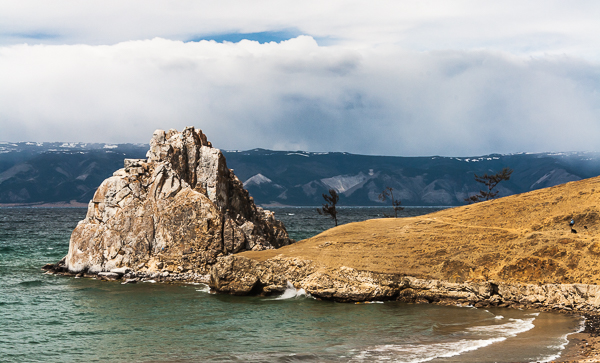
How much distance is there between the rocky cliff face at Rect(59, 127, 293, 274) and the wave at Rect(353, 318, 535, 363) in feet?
70.0

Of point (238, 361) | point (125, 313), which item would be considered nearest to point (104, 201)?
point (125, 313)

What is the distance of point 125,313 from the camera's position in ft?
95.8

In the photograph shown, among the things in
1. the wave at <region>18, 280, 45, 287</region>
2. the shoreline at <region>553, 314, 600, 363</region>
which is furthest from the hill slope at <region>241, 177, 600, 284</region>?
the wave at <region>18, 280, 45, 287</region>

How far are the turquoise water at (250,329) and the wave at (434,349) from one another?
0.04m

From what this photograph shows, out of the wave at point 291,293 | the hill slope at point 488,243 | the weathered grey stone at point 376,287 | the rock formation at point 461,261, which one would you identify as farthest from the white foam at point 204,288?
the wave at point 291,293

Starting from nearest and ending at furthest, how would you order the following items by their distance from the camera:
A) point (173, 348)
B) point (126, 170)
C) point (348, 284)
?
1. point (173, 348)
2. point (348, 284)
3. point (126, 170)

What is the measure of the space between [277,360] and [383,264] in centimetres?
1382

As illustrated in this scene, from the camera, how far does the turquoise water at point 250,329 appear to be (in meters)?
20.8

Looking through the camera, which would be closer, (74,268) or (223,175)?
(74,268)

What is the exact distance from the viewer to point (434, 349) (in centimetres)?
2109

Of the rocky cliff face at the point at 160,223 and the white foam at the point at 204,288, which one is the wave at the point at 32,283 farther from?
the white foam at the point at 204,288

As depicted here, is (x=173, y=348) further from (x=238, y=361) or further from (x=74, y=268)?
(x=74, y=268)

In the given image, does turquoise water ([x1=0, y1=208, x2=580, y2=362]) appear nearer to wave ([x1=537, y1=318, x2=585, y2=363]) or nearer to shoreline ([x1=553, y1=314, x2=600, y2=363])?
wave ([x1=537, y1=318, x2=585, y2=363])

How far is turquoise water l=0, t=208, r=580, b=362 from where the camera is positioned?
68.2 ft
